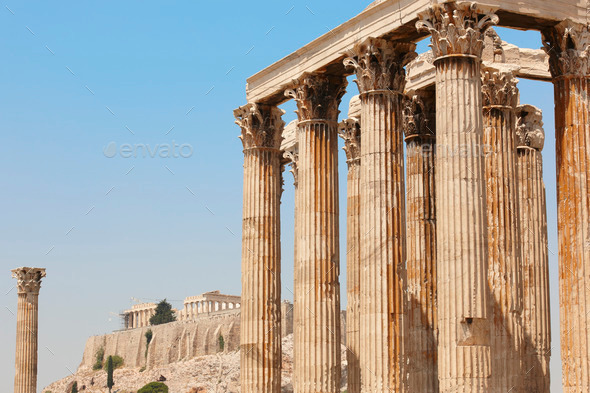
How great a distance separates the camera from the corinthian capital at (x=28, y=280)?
2174 inches

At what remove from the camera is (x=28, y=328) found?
5466cm

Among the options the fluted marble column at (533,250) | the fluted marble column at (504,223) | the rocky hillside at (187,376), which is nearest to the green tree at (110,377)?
the rocky hillside at (187,376)

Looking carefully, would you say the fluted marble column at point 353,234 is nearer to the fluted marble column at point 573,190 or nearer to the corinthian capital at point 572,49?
the fluted marble column at point 573,190

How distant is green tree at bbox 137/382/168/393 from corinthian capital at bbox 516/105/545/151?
102 m

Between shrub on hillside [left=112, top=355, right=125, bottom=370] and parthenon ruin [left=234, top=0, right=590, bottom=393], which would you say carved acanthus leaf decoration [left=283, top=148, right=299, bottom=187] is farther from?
shrub on hillside [left=112, top=355, right=125, bottom=370]

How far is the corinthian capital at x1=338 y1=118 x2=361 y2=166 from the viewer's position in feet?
129

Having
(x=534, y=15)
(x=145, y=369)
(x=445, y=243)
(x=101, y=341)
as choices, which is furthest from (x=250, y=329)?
(x=101, y=341)

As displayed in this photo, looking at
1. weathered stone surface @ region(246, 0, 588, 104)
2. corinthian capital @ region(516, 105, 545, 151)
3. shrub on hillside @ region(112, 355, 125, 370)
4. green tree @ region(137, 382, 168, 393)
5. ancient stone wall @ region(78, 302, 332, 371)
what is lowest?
green tree @ region(137, 382, 168, 393)

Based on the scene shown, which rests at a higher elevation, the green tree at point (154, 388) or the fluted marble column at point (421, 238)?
the fluted marble column at point (421, 238)

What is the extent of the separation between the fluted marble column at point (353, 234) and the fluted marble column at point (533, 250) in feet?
19.2

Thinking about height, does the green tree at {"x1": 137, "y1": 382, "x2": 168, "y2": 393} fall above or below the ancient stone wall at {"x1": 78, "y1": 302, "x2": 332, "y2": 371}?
below

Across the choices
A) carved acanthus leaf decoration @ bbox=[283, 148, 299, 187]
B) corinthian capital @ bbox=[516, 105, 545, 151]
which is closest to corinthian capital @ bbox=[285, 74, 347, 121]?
corinthian capital @ bbox=[516, 105, 545, 151]

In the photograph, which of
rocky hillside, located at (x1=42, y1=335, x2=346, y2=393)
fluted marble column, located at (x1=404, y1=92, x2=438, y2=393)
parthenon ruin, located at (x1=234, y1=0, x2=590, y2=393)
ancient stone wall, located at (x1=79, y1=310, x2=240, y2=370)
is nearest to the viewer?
parthenon ruin, located at (x1=234, y1=0, x2=590, y2=393)

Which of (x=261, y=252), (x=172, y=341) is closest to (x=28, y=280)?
(x=261, y=252)
